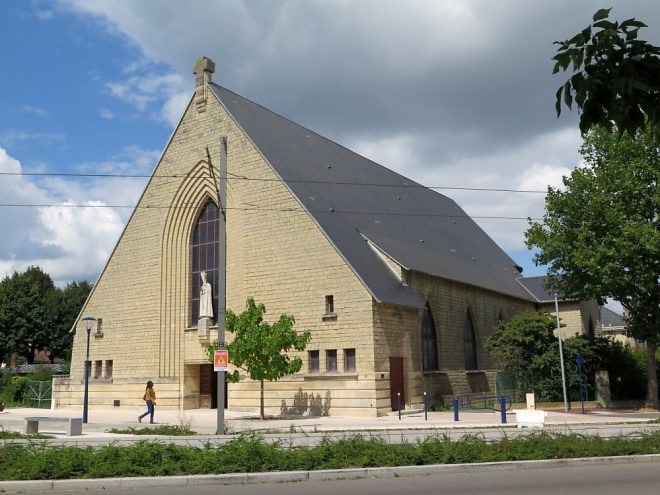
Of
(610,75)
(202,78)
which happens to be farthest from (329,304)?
(610,75)

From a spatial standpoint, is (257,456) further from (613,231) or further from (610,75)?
(613,231)

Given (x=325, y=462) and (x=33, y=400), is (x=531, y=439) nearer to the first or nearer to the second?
(x=325, y=462)

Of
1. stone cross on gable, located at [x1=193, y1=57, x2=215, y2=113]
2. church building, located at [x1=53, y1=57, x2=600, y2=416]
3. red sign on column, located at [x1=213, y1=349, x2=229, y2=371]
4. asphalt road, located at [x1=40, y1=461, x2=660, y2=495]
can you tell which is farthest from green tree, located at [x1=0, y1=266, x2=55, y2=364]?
asphalt road, located at [x1=40, y1=461, x2=660, y2=495]

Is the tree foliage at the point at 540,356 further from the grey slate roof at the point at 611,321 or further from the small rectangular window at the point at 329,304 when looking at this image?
the grey slate roof at the point at 611,321

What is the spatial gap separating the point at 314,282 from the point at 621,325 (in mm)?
59592

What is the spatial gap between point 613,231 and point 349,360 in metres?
11.7

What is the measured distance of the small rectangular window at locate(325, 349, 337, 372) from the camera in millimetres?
26578

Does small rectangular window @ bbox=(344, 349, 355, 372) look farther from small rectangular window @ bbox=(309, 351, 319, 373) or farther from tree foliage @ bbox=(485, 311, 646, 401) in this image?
tree foliage @ bbox=(485, 311, 646, 401)

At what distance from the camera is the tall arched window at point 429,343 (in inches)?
1212

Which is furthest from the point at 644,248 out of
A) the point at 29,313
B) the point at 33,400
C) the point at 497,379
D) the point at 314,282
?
the point at 29,313

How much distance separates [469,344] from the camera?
3538cm

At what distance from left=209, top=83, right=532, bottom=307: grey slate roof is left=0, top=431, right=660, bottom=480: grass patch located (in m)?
13.5

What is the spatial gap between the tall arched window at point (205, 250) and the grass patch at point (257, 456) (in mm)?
19935

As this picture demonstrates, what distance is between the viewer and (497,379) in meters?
31.4
